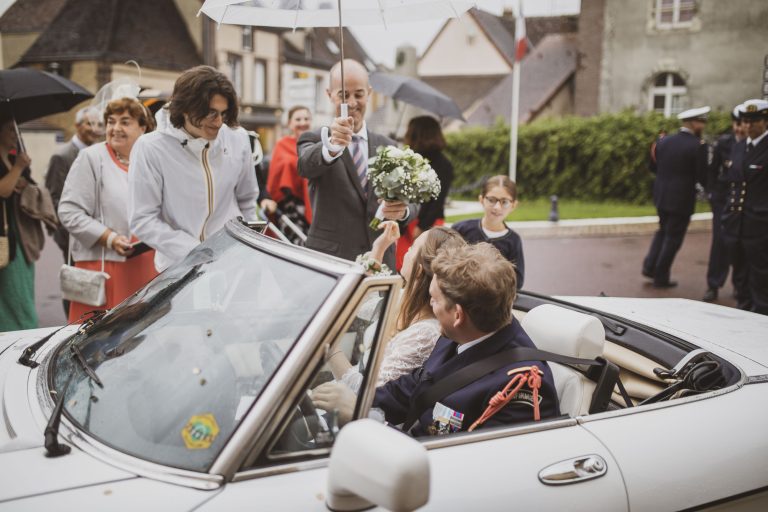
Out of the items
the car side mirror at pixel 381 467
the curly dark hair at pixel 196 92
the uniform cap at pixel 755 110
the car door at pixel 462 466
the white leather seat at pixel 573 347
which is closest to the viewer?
the car side mirror at pixel 381 467

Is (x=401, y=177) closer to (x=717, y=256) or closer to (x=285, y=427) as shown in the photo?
(x=285, y=427)

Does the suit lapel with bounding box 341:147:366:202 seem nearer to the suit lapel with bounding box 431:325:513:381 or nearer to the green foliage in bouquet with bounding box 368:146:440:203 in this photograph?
the green foliage in bouquet with bounding box 368:146:440:203

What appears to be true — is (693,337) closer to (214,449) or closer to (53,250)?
(214,449)

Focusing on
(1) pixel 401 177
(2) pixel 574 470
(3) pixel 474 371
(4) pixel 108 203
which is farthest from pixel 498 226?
(2) pixel 574 470

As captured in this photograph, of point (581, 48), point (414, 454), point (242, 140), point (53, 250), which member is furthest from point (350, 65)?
point (581, 48)

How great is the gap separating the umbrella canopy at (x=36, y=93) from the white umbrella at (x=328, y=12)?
1821mm

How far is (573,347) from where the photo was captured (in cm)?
260

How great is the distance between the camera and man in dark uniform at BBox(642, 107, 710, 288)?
9.27m

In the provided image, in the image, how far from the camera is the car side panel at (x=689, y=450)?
2.08 m

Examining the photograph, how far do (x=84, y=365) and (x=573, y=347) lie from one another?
1.64 meters

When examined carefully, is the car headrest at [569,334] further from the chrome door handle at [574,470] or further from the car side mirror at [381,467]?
the car side mirror at [381,467]

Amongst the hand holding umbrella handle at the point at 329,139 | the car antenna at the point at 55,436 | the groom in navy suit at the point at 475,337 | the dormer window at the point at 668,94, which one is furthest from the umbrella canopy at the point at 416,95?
the dormer window at the point at 668,94

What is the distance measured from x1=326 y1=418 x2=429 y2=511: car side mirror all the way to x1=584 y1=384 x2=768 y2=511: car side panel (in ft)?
2.64

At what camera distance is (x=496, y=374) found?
92.2 inches
